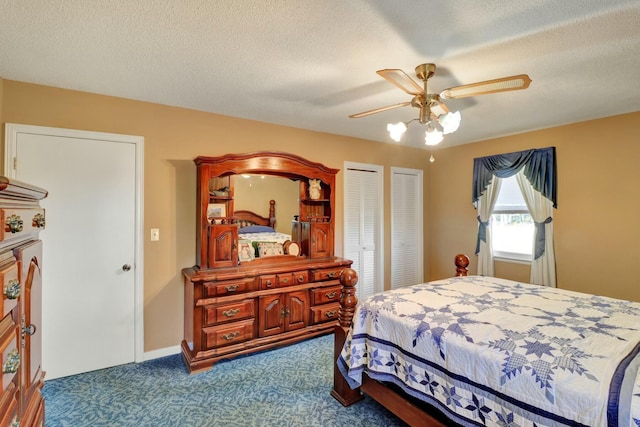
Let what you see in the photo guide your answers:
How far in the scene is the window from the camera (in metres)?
3.91

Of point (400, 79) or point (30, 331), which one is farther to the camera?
point (400, 79)

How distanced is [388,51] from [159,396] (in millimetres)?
3020

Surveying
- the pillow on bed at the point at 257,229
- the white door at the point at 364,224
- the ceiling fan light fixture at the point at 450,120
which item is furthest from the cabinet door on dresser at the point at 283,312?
the ceiling fan light fixture at the point at 450,120

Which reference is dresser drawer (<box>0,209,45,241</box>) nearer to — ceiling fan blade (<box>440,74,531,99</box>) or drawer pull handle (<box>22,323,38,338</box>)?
drawer pull handle (<box>22,323,38,338</box>)

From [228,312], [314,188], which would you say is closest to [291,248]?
[314,188]

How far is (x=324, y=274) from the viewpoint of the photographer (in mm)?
3355

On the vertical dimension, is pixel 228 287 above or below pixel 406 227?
below

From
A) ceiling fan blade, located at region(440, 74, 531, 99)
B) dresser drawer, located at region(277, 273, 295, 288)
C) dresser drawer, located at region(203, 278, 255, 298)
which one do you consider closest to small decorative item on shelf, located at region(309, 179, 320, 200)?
dresser drawer, located at region(277, 273, 295, 288)

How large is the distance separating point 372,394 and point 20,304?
1.94m

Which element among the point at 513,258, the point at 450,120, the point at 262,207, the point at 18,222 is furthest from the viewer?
the point at 513,258

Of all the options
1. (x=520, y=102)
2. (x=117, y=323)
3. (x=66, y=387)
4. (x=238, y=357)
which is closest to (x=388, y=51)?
(x=520, y=102)

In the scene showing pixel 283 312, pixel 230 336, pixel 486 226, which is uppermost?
pixel 486 226

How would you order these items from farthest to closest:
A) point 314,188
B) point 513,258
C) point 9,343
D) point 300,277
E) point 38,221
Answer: point 513,258
point 314,188
point 300,277
point 38,221
point 9,343

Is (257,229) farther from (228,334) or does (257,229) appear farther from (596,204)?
(596,204)
